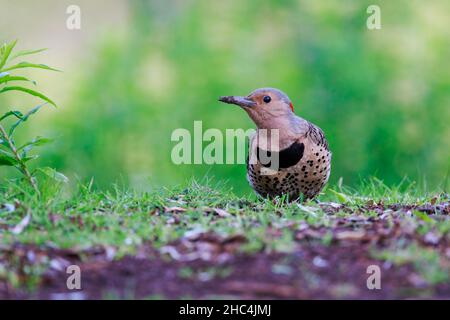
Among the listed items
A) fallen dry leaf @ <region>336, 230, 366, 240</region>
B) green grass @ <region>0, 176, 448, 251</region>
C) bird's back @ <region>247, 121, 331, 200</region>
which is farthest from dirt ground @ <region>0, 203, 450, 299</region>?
bird's back @ <region>247, 121, 331, 200</region>

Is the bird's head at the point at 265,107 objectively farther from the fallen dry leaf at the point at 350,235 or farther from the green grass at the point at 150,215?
the fallen dry leaf at the point at 350,235

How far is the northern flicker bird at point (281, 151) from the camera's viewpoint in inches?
253

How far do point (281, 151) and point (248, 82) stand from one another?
4283 mm

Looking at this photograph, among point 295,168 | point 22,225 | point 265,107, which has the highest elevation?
point 265,107

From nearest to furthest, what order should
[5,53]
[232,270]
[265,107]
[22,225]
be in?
[232,270], [22,225], [5,53], [265,107]

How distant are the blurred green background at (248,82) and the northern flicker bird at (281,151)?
2.89 m

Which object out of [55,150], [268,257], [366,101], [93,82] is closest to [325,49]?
[366,101]

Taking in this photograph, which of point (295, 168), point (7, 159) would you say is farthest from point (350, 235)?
point (7, 159)

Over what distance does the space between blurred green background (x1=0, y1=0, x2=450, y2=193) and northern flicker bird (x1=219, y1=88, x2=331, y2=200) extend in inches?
114

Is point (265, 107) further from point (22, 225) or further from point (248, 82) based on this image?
point (248, 82)

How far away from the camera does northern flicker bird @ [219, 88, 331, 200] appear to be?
6.43 m

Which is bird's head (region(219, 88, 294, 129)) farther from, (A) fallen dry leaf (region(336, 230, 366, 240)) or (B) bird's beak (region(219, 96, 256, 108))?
(A) fallen dry leaf (region(336, 230, 366, 240))

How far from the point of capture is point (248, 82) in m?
10.6
